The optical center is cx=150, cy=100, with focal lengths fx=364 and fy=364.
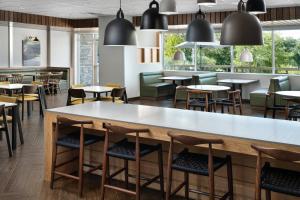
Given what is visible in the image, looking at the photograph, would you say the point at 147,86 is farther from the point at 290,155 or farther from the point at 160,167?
the point at 290,155

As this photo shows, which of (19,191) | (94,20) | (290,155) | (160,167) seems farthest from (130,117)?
(94,20)

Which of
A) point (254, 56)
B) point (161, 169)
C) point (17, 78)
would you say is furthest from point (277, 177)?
point (17, 78)

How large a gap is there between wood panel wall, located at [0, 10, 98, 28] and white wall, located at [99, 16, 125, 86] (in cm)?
240

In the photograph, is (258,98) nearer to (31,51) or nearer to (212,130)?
(212,130)

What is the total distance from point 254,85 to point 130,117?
334 inches

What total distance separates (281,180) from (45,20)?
12818 millimetres

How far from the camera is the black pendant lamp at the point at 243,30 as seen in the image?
3576 mm

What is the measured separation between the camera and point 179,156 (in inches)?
133

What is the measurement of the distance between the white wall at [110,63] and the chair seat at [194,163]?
8.62 meters

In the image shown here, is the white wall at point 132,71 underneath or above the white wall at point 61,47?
underneath

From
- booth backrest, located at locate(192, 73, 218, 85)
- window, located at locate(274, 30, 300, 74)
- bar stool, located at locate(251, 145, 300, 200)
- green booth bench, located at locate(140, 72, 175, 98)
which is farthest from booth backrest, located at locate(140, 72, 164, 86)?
bar stool, located at locate(251, 145, 300, 200)

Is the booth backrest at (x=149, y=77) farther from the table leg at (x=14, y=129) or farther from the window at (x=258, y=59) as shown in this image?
the table leg at (x=14, y=129)

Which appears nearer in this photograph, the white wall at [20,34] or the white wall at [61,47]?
the white wall at [20,34]

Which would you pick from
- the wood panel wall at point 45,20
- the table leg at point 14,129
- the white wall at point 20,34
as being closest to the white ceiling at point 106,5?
the wood panel wall at point 45,20
